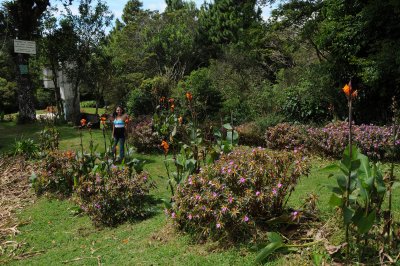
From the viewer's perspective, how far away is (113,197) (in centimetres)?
571

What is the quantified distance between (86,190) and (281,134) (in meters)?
6.15

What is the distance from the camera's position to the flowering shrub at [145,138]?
11594mm

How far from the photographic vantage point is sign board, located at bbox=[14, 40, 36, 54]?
47.5ft

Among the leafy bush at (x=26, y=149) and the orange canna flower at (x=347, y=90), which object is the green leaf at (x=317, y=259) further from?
the leafy bush at (x=26, y=149)

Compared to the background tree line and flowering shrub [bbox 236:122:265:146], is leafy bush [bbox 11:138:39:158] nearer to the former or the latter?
the background tree line

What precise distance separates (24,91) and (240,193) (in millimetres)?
14768

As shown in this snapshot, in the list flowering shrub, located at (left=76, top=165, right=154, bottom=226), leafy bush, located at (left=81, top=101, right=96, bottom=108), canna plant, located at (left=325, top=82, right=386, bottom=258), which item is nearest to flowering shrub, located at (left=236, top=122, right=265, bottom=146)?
flowering shrub, located at (left=76, top=165, right=154, bottom=226)

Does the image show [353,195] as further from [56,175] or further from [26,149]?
[26,149]

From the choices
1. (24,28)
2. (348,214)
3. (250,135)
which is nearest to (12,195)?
(250,135)

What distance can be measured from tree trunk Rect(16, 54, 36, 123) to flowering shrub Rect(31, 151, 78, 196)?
32.0ft

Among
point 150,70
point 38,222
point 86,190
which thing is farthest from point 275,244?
point 150,70

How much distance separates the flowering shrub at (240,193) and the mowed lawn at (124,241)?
0.70ft

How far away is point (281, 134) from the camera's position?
34.7 feet

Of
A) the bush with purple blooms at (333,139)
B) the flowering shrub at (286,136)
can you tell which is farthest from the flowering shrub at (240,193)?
the flowering shrub at (286,136)
